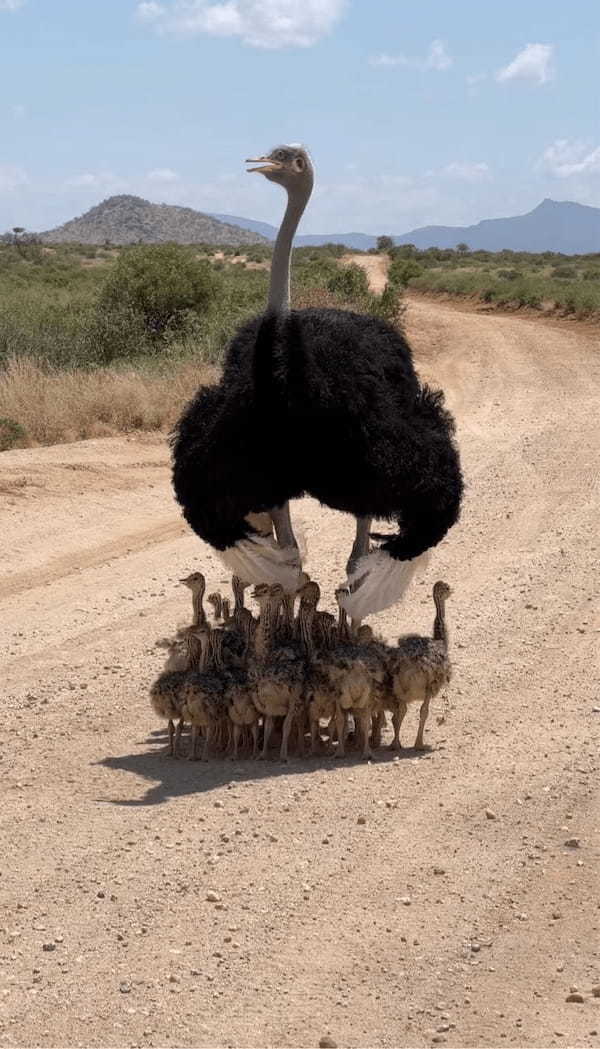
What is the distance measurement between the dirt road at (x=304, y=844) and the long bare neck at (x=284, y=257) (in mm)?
2385

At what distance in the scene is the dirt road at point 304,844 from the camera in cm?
509

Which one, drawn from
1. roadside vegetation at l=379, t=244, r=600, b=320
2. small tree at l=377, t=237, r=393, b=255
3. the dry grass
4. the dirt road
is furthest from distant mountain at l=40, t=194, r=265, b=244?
the dirt road

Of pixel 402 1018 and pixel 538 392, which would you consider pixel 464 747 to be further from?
pixel 538 392

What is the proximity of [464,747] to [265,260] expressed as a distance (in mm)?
55975

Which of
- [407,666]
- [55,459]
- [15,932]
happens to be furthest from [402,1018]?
[55,459]

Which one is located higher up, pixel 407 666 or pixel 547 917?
pixel 407 666

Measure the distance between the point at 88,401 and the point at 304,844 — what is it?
11594mm

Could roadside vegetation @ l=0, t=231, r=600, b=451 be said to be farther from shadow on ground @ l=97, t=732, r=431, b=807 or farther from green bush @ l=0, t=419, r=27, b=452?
shadow on ground @ l=97, t=732, r=431, b=807

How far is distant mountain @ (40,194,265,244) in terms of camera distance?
117 meters

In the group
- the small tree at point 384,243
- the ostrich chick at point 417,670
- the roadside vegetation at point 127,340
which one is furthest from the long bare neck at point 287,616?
the small tree at point 384,243

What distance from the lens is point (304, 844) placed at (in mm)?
6535

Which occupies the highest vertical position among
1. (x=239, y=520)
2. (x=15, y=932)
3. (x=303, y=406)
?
(x=303, y=406)

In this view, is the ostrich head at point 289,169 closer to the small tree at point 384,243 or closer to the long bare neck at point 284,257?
the long bare neck at point 284,257

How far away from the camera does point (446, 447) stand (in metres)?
7.91
